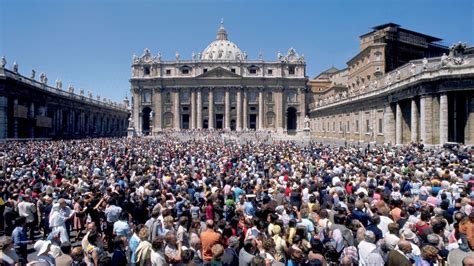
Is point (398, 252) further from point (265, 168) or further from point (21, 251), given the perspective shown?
point (265, 168)

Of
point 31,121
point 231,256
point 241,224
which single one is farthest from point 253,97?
point 231,256

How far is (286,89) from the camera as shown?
9756 centimetres

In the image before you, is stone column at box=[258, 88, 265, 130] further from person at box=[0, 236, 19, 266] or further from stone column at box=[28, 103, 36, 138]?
person at box=[0, 236, 19, 266]

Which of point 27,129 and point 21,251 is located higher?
point 27,129

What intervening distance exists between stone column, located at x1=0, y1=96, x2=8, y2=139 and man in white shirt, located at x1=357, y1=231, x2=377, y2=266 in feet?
144

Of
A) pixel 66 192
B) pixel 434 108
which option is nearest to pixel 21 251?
pixel 66 192

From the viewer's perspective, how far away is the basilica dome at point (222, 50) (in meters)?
122

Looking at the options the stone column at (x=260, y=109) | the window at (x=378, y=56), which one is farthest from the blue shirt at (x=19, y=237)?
the stone column at (x=260, y=109)

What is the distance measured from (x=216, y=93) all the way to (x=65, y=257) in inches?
3551

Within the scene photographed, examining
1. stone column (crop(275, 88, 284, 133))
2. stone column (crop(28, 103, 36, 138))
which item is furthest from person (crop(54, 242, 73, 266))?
stone column (crop(275, 88, 284, 133))

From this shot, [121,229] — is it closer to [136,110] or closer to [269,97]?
[136,110]

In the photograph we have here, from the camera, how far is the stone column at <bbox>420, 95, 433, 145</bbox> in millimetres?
31969

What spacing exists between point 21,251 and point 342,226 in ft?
22.6

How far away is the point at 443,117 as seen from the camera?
31.1 metres
